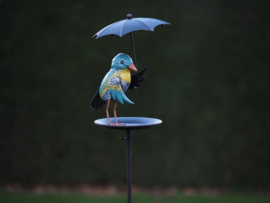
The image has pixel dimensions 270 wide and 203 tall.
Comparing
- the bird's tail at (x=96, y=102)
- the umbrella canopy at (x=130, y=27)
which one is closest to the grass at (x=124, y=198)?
the bird's tail at (x=96, y=102)

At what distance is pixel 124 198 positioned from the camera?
3.45 metres

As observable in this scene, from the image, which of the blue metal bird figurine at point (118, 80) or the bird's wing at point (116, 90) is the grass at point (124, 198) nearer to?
the blue metal bird figurine at point (118, 80)

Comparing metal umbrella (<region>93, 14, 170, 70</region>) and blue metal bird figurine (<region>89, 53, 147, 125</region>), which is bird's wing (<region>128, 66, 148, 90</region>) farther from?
metal umbrella (<region>93, 14, 170, 70</region>)

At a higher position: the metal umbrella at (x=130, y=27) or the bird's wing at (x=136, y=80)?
the metal umbrella at (x=130, y=27)

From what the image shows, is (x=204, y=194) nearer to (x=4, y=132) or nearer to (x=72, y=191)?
(x=72, y=191)

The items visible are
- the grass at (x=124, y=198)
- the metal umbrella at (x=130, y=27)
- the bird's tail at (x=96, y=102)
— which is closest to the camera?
the metal umbrella at (x=130, y=27)

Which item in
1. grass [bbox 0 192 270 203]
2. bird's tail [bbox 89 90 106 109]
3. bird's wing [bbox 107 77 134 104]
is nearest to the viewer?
bird's wing [bbox 107 77 134 104]

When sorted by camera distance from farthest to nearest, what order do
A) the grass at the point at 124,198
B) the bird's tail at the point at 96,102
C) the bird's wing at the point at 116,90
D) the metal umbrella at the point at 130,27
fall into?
the grass at the point at 124,198 < the bird's tail at the point at 96,102 < the bird's wing at the point at 116,90 < the metal umbrella at the point at 130,27

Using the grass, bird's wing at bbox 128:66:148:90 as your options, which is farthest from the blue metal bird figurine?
the grass

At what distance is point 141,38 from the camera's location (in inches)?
136

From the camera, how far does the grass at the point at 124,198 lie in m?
3.36

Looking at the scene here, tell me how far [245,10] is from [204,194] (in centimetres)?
219

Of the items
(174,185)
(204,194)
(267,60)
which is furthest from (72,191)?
(267,60)

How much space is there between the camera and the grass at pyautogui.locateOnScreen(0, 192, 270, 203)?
3.36 meters
